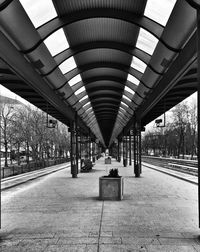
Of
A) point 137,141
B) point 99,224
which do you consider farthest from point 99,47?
point 137,141

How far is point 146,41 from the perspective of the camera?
33.0 feet

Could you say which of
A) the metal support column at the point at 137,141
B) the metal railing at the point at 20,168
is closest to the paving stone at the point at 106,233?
the metal railing at the point at 20,168

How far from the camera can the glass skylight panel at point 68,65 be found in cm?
1226

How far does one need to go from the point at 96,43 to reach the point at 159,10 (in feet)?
11.1

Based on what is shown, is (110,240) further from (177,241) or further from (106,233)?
(177,241)

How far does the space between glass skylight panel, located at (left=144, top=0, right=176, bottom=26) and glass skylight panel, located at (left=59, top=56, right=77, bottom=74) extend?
459 cm

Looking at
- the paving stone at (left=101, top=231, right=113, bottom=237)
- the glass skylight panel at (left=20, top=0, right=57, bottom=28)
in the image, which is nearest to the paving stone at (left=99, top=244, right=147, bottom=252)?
the paving stone at (left=101, top=231, right=113, bottom=237)

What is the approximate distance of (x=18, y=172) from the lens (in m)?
22.7

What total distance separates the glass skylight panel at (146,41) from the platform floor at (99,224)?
187 inches

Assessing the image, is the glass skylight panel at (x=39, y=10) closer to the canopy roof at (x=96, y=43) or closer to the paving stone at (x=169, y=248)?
the canopy roof at (x=96, y=43)

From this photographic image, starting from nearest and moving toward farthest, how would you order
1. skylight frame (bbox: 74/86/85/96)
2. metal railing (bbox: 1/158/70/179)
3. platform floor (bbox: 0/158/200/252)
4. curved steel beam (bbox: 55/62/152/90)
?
1. platform floor (bbox: 0/158/200/252)
2. curved steel beam (bbox: 55/62/152/90)
3. skylight frame (bbox: 74/86/85/96)
4. metal railing (bbox: 1/158/70/179)

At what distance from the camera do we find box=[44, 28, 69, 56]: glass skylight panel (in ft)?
31.2

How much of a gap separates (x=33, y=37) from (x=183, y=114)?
3144 cm

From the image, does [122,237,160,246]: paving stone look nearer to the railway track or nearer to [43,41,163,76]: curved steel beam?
[43,41,163,76]: curved steel beam
